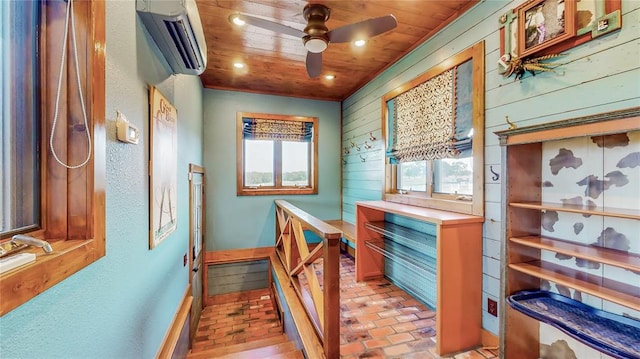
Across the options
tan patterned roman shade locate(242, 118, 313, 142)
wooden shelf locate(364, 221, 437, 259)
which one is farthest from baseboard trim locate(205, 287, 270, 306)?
tan patterned roman shade locate(242, 118, 313, 142)

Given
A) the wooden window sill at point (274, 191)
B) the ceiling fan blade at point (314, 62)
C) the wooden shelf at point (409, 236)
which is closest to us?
the wooden shelf at point (409, 236)

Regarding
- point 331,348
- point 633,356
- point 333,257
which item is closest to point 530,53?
point 633,356

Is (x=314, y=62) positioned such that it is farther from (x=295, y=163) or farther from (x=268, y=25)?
(x=295, y=163)

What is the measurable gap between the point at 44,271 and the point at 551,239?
2.38m

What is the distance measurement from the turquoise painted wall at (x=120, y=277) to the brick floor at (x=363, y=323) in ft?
4.47

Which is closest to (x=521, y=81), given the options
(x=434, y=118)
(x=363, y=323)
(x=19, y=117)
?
(x=434, y=118)

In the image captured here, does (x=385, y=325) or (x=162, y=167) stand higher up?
(x=162, y=167)

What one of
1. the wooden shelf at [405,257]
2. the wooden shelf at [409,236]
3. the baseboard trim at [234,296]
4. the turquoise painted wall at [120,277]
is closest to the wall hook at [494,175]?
the wooden shelf at [409,236]

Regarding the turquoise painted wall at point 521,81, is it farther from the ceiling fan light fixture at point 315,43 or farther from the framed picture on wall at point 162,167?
the framed picture on wall at point 162,167

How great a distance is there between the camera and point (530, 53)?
5.45ft

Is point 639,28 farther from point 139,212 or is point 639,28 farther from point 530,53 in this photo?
point 139,212

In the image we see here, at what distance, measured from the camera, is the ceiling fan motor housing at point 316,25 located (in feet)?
6.95

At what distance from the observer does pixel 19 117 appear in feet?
2.47

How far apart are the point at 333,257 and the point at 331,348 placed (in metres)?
0.61
